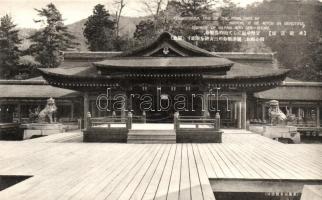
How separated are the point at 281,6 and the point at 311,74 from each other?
8440mm

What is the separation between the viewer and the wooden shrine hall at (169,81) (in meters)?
22.5

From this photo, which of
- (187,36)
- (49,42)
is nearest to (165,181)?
(187,36)

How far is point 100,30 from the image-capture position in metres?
54.2

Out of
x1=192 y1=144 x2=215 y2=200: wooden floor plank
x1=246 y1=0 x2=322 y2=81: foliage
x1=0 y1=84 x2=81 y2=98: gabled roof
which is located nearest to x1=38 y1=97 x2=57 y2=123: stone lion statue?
x1=0 y1=84 x2=81 y2=98: gabled roof

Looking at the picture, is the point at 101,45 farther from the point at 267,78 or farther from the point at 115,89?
the point at 267,78

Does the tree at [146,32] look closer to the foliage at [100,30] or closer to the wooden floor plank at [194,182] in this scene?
the foliage at [100,30]

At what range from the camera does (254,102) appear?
92.3 ft

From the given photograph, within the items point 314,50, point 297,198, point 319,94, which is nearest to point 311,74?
point 314,50

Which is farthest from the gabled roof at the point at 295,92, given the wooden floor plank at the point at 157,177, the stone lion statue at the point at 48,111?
the wooden floor plank at the point at 157,177

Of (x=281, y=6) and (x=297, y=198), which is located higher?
(x=281, y=6)

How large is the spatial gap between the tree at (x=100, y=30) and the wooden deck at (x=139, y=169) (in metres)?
39.6

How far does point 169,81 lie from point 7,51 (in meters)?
33.8

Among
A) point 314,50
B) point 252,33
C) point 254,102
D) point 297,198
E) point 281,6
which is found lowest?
point 297,198

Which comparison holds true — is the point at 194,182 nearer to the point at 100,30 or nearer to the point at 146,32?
the point at 146,32
